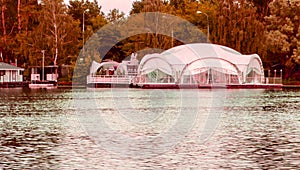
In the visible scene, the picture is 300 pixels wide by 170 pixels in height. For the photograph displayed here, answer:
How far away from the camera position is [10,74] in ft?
367

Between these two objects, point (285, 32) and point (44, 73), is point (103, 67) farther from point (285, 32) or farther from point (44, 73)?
point (285, 32)

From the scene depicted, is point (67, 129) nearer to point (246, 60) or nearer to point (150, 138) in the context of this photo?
point (150, 138)

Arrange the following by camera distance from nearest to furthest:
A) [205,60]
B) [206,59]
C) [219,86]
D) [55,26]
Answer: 1. [219,86]
2. [206,59]
3. [205,60]
4. [55,26]

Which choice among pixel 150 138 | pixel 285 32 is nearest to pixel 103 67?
pixel 285 32

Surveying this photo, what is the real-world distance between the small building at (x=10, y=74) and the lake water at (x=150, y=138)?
60589 mm

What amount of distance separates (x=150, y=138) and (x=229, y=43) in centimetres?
7629

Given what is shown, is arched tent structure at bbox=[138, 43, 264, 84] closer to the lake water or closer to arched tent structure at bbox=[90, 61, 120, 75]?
arched tent structure at bbox=[90, 61, 120, 75]

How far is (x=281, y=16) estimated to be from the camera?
107938 millimetres

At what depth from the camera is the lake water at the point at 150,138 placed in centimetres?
2362

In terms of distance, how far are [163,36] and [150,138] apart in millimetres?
78803

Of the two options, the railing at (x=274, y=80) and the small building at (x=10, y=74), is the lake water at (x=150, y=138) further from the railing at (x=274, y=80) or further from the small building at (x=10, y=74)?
the small building at (x=10, y=74)

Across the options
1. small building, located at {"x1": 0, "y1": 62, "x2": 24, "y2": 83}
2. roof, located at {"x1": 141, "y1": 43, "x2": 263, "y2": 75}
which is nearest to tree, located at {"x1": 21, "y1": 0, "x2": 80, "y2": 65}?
small building, located at {"x1": 0, "y1": 62, "x2": 24, "y2": 83}

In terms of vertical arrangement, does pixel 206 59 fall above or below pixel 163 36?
below

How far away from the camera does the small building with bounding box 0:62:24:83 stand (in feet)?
362
